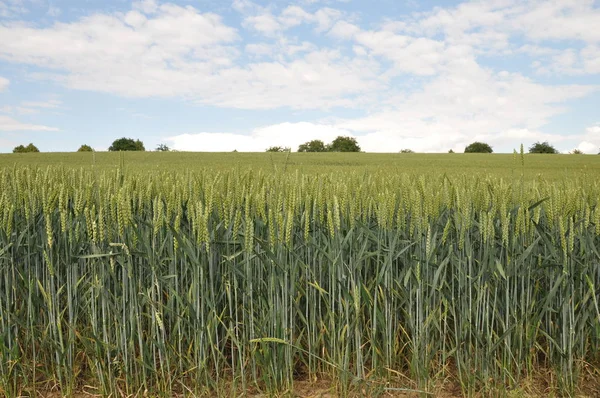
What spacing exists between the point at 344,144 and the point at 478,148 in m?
18.7

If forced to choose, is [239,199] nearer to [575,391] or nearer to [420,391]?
[420,391]

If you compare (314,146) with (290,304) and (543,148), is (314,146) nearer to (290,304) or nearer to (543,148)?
(543,148)

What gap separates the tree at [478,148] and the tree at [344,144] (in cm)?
1573

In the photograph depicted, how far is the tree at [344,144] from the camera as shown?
62844 millimetres

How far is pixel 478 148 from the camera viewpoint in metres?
66.4

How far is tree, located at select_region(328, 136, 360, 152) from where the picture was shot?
206 feet

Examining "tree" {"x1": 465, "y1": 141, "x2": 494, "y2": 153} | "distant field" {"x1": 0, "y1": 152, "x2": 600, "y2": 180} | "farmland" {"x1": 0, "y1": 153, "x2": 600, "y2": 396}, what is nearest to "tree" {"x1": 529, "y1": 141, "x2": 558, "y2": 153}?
"tree" {"x1": 465, "y1": 141, "x2": 494, "y2": 153}

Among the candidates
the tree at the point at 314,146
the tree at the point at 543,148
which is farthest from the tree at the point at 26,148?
the tree at the point at 543,148

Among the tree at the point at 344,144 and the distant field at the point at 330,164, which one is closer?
the distant field at the point at 330,164

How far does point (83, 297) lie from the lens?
2.30m

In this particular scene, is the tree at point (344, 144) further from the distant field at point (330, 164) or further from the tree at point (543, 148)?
the distant field at point (330, 164)

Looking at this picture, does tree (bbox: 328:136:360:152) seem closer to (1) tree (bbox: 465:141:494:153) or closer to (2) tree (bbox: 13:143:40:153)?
(1) tree (bbox: 465:141:494:153)

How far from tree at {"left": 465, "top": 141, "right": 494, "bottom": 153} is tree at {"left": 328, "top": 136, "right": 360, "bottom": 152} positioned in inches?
619

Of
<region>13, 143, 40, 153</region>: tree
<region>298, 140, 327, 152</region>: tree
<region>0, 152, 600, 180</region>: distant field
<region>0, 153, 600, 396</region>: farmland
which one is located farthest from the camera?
<region>298, 140, 327, 152</region>: tree
